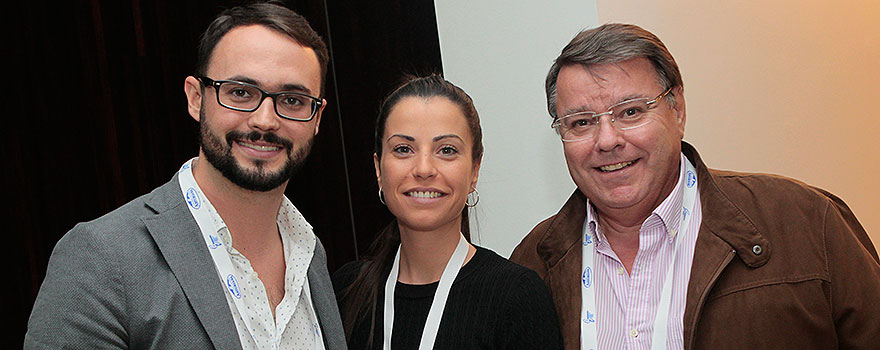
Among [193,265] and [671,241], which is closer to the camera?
[193,265]

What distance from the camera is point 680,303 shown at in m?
2.19

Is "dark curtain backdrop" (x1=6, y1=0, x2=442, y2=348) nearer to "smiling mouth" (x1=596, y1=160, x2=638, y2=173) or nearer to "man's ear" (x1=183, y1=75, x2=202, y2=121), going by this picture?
"man's ear" (x1=183, y1=75, x2=202, y2=121)

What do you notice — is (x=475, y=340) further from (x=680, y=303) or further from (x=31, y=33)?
(x=31, y=33)

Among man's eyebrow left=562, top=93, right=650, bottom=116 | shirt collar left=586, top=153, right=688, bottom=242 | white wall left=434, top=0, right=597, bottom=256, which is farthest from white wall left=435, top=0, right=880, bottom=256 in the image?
→ shirt collar left=586, top=153, right=688, bottom=242

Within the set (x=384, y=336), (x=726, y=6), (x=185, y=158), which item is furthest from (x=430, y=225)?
(x=726, y=6)

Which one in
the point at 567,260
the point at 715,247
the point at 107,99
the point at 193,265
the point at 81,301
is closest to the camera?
the point at 81,301

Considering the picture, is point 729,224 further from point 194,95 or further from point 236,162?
point 194,95

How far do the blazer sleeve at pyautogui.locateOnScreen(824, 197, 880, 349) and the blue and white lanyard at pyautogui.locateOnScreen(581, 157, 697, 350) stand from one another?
0.37 meters

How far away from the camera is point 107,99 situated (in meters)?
3.04

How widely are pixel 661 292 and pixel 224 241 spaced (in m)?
1.20

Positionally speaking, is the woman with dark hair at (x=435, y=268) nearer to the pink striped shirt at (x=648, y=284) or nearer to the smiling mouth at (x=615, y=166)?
the pink striped shirt at (x=648, y=284)

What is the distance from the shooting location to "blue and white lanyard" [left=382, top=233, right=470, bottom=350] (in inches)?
85.7

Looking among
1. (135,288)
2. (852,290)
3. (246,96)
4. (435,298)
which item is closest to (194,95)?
(246,96)

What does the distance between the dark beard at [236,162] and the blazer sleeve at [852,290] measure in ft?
4.88
